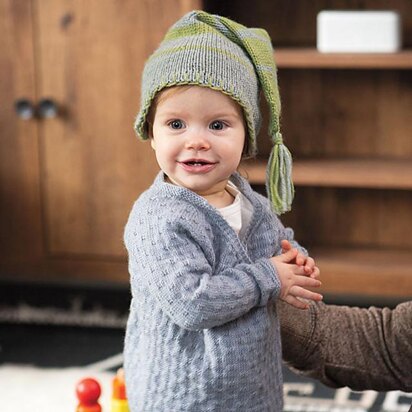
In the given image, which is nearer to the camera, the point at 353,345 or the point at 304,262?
the point at 304,262

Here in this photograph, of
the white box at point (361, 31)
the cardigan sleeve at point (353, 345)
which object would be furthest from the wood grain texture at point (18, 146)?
the cardigan sleeve at point (353, 345)

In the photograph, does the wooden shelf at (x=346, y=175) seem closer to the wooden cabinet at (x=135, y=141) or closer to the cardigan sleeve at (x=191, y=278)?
the wooden cabinet at (x=135, y=141)

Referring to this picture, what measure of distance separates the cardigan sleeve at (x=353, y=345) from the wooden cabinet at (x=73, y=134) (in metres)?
1.12

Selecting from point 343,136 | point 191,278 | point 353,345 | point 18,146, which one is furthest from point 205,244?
point 343,136

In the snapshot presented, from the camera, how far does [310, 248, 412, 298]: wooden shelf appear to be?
2.55 meters

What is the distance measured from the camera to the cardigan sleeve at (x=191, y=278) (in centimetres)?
122

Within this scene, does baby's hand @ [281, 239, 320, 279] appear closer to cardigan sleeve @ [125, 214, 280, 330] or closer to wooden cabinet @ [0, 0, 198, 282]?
cardigan sleeve @ [125, 214, 280, 330]

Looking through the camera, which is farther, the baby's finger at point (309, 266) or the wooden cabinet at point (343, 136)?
the wooden cabinet at point (343, 136)

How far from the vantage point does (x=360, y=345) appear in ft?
5.15

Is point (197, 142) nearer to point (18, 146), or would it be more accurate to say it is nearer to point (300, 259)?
point (300, 259)

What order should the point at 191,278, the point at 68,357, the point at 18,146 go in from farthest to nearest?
the point at 18,146, the point at 68,357, the point at 191,278

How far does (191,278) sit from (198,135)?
185mm

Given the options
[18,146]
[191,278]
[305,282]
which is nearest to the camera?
[191,278]

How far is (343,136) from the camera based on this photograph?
2.80 meters
